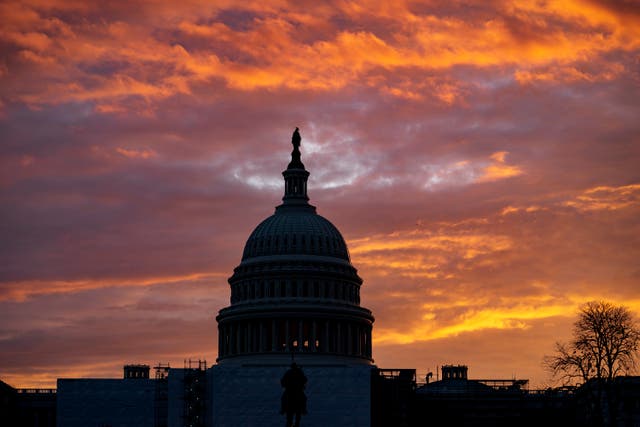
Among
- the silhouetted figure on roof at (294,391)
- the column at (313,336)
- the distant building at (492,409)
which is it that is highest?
the column at (313,336)

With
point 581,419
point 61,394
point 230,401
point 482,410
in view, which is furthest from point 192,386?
point 581,419

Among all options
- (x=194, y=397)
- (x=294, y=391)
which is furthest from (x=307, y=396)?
(x=294, y=391)

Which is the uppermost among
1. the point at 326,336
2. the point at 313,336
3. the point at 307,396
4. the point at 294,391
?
the point at 326,336

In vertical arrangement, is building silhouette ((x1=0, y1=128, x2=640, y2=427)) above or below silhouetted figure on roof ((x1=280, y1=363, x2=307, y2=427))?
above

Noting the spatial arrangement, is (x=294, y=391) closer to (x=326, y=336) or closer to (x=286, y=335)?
(x=286, y=335)

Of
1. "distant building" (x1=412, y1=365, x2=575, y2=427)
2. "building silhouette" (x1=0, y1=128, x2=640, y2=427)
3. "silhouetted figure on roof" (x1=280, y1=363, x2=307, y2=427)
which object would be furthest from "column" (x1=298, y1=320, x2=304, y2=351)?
"silhouetted figure on roof" (x1=280, y1=363, x2=307, y2=427)

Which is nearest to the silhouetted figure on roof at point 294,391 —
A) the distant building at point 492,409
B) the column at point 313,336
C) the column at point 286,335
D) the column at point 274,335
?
the distant building at point 492,409

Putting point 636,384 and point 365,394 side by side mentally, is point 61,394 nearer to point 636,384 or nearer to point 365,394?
point 365,394

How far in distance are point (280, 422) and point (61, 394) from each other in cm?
3613

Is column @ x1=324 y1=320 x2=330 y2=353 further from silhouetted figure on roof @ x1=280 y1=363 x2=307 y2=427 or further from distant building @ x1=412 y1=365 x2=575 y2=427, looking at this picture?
silhouetted figure on roof @ x1=280 y1=363 x2=307 y2=427

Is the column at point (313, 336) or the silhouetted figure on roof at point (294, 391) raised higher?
the column at point (313, 336)

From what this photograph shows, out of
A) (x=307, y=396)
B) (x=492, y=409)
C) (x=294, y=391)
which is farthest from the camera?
(x=492, y=409)

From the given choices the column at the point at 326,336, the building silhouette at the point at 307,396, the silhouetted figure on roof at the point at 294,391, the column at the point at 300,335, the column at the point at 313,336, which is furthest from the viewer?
the column at the point at 326,336

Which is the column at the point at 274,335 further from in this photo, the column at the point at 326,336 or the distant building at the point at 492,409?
the distant building at the point at 492,409
